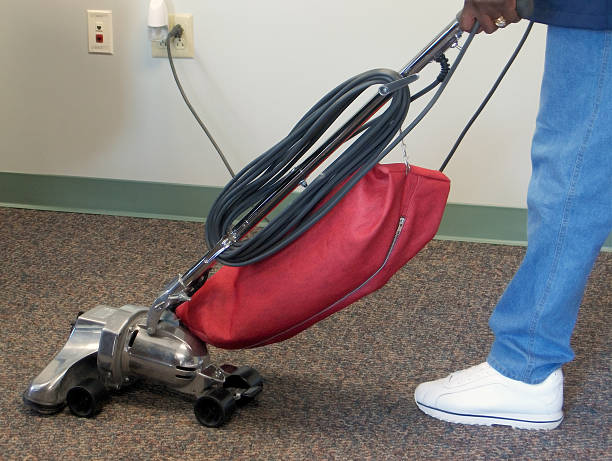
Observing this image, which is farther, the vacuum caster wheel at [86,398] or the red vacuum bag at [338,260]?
the vacuum caster wheel at [86,398]

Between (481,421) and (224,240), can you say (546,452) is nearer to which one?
(481,421)

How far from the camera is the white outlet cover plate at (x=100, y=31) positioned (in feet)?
7.31

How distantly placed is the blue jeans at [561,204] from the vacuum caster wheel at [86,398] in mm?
682

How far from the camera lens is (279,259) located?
4.06 ft

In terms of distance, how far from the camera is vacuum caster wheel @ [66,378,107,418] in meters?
1.31

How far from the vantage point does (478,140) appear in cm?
224

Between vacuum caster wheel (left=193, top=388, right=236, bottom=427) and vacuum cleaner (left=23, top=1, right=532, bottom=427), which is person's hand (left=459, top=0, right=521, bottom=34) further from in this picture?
vacuum caster wheel (left=193, top=388, right=236, bottom=427)

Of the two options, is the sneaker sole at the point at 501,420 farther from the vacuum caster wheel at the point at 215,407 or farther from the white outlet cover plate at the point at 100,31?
the white outlet cover plate at the point at 100,31

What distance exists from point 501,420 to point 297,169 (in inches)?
22.4

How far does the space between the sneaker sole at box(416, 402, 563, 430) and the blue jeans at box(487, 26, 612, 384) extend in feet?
0.25

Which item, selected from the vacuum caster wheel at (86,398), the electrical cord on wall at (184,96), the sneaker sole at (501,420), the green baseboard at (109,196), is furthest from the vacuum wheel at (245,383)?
the green baseboard at (109,196)

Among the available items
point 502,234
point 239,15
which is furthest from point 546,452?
point 239,15

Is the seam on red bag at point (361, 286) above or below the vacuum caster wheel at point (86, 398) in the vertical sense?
above

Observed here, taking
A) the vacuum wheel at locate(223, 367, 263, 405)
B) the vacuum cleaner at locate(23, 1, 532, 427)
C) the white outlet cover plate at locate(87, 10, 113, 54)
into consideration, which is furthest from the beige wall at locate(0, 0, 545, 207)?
the vacuum wheel at locate(223, 367, 263, 405)
